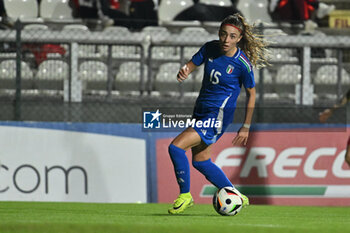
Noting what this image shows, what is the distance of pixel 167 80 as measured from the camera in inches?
448

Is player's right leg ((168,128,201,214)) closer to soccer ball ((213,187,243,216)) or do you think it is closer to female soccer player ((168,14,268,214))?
female soccer player ((168,14,268,214))

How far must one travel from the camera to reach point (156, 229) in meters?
5.71

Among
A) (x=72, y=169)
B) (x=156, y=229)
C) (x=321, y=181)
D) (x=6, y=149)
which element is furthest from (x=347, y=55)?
(x=156, y=229)

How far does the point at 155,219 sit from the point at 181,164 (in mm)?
918

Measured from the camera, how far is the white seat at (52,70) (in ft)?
34.6

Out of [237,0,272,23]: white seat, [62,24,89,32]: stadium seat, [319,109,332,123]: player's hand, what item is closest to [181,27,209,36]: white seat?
[237,0,272,23]: white seat

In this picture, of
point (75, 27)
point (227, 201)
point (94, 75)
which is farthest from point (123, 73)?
point (227, 201)

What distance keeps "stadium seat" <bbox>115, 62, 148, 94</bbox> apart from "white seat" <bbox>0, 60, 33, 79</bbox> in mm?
1287

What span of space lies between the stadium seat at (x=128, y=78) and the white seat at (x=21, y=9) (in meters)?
3.03

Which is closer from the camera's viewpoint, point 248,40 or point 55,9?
point 248,40

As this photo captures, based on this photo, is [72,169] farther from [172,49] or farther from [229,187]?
[229,187]

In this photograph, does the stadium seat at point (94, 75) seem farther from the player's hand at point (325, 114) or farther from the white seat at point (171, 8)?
the player's hand at point (325, 114)

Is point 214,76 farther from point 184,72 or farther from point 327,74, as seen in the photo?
point 327,74

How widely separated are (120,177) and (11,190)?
1478 mm
